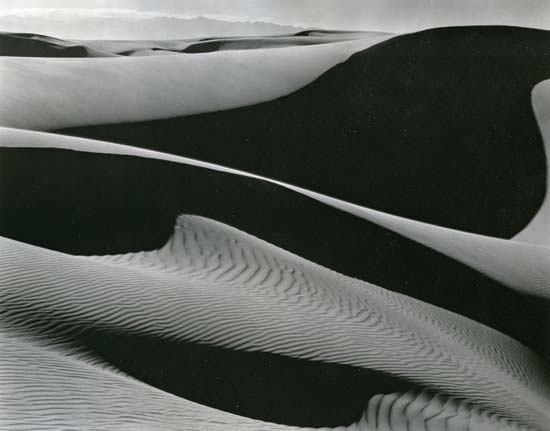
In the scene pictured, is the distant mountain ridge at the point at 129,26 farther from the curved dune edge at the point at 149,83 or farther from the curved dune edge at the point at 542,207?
the curved dune edge at the point at 542,207

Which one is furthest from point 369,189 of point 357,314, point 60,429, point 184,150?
point 60,429

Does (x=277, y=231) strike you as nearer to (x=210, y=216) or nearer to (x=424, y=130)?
(x=210, y=216)

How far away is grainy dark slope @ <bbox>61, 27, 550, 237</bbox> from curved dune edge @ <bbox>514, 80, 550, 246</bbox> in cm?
2

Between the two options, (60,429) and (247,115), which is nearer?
(60,429)

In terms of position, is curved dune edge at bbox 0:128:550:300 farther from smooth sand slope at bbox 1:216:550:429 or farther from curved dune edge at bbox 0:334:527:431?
curved dune edge at bbox 0:334:527:431

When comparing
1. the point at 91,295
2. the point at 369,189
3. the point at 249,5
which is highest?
the point at 249,5

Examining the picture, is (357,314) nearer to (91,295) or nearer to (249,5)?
(91,295)

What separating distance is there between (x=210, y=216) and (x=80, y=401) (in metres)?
0.54

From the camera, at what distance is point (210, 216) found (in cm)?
183

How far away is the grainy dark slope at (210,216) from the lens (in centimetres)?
172

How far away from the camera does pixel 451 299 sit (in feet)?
6.20

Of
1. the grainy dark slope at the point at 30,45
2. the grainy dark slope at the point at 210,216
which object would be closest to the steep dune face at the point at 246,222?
the grainy dark slope at the point at 210,216

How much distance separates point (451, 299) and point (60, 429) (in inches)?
38.8

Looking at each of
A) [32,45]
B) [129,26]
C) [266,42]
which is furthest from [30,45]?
[266,42]
